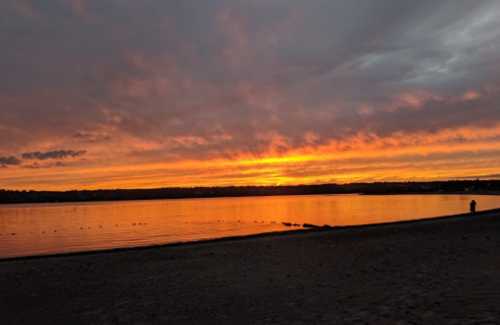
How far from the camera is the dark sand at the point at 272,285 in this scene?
978 centimetres

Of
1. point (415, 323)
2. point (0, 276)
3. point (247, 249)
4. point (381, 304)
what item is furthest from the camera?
point (247, 249)

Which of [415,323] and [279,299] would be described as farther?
[279,299]

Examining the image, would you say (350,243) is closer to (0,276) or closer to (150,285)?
(150,285)

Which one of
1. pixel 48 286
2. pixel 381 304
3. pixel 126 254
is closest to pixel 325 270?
pixel 381 304

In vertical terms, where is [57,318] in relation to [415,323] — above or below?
below

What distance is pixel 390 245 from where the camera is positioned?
2180 cm

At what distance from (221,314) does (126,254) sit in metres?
14.8

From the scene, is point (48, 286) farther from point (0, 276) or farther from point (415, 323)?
point (415, 323)

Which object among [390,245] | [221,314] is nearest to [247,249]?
[390,245]

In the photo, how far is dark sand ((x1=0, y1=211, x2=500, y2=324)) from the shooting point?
32.1ft

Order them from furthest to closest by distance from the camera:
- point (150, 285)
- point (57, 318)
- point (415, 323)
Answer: point (150, 285), point (57, 318), point (415, 323)

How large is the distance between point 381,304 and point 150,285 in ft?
27.4

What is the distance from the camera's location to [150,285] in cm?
1480

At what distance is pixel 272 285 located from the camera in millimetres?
13680
